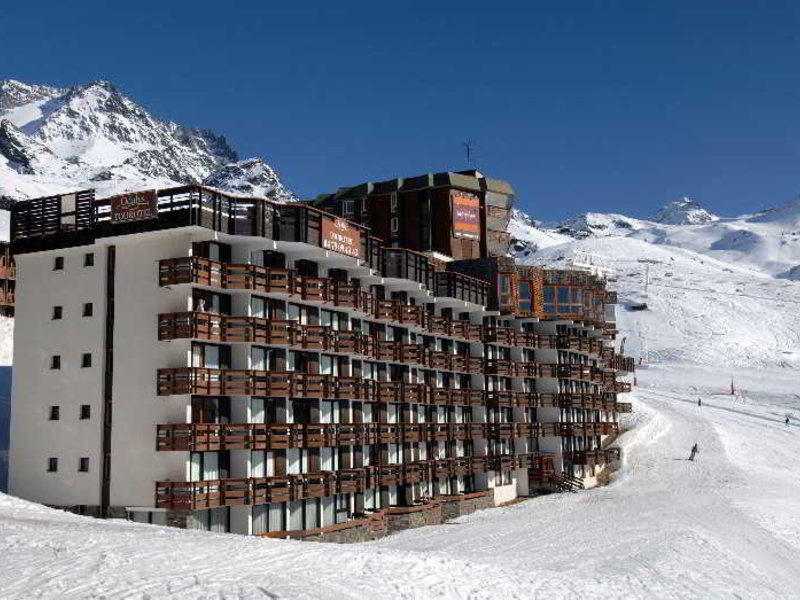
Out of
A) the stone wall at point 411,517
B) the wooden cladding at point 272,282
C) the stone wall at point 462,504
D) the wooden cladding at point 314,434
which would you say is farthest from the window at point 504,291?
the stone wall at point 411,517

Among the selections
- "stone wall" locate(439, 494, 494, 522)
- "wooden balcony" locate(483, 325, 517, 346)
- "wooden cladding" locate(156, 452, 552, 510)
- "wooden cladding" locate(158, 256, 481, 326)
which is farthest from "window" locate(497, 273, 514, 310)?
"wooden cladding" locate(158, 256, 481, 326)

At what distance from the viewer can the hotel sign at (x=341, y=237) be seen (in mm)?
49875

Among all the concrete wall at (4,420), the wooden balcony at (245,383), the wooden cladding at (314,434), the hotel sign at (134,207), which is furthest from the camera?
the concrete wall at (4,420)

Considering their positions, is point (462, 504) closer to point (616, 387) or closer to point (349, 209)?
point (349, 209)

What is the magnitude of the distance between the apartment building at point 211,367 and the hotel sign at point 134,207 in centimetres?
9

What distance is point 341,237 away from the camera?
51.4m

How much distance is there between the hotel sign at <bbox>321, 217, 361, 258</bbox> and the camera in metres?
49.9

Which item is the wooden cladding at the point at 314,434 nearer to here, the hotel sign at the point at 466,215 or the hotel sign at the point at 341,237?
the hotel sign at the point at 341,237

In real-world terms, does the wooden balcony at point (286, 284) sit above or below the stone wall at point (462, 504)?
above

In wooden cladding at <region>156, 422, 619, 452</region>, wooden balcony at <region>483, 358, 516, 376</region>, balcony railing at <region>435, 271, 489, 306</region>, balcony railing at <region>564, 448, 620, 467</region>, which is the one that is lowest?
balcony railing at <region>564, 448, 620, 467</region>

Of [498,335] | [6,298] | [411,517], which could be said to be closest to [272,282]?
[411,517]

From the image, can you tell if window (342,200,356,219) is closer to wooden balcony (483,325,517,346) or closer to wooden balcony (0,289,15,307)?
wooden balcony (483,325,517,346)

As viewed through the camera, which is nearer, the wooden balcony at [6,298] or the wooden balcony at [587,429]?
the wooden balcony at [587,429]

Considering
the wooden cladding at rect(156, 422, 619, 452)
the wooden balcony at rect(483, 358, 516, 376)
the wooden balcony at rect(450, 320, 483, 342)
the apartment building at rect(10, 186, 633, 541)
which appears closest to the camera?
the wooden cladding at rect(156, 422, 619, 452)
